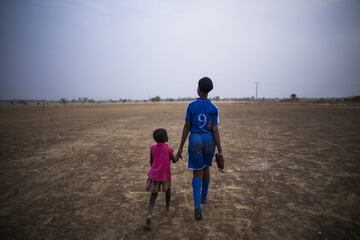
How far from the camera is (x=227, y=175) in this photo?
5008 millimetres

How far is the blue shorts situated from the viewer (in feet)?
10.3

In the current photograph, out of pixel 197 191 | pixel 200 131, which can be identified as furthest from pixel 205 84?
pixel 197 191

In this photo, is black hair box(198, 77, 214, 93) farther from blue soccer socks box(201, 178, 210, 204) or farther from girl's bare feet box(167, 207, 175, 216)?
girl's bare feet box(167, 207, 175, 216)

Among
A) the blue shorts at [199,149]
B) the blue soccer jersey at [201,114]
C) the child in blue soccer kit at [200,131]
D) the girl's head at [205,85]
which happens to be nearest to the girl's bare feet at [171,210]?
the child in blue soccer kit at [200,131]

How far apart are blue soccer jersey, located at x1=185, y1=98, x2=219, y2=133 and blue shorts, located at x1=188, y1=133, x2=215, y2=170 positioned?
0.29 ft

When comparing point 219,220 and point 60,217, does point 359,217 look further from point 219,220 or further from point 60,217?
point 60,217

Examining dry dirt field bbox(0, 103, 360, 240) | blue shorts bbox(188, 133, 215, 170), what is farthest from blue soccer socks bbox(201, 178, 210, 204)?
blue shorts bbox(188, 133, 215, 170)

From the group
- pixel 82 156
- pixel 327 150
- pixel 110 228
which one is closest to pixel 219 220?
pixel 110 228

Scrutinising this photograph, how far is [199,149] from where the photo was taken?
316 cm

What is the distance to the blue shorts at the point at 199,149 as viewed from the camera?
3.15 metres

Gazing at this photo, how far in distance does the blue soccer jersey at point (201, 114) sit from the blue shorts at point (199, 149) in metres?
0.09

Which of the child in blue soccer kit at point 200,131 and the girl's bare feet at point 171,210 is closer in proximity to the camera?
the child in blue soccer kit at point 200,131

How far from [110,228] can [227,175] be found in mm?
2884

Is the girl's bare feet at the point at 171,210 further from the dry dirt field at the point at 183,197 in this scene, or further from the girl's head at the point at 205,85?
the girl's head at the point at 205,85
